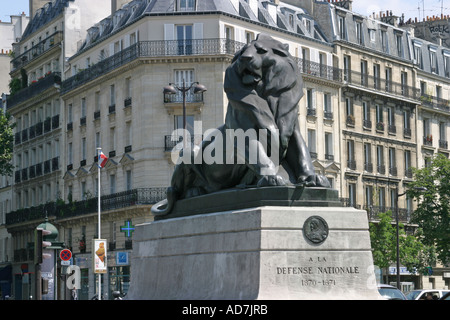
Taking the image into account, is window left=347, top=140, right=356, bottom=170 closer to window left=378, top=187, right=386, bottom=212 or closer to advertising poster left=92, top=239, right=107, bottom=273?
window left=378, top=187, right=386, bottom=212

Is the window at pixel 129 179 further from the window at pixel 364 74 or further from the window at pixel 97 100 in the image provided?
the window at pixel 364 74

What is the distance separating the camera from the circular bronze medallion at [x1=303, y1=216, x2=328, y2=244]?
1252cm

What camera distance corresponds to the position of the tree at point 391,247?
204 feet

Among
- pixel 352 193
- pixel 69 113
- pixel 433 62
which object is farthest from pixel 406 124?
pixel 69 113

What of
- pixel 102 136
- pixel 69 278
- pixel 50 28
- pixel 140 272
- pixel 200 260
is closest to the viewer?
pixel 200 260

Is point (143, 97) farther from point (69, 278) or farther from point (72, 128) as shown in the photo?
point (69, 278)

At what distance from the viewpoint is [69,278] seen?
141 feet

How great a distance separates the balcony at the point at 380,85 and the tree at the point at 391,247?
9820 mm

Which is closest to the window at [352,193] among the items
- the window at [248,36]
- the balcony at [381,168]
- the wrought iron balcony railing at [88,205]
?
the balcony at [381,168]

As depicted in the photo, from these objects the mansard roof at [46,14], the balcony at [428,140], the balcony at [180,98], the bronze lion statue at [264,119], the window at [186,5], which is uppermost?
the mansard roof at [46,14]

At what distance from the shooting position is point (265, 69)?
14.1 meters

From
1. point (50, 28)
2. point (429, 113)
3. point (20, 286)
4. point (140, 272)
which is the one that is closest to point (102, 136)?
point (50, 28)

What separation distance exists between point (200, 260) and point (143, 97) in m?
47.3

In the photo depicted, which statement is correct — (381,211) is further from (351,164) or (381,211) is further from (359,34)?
(359,34)
